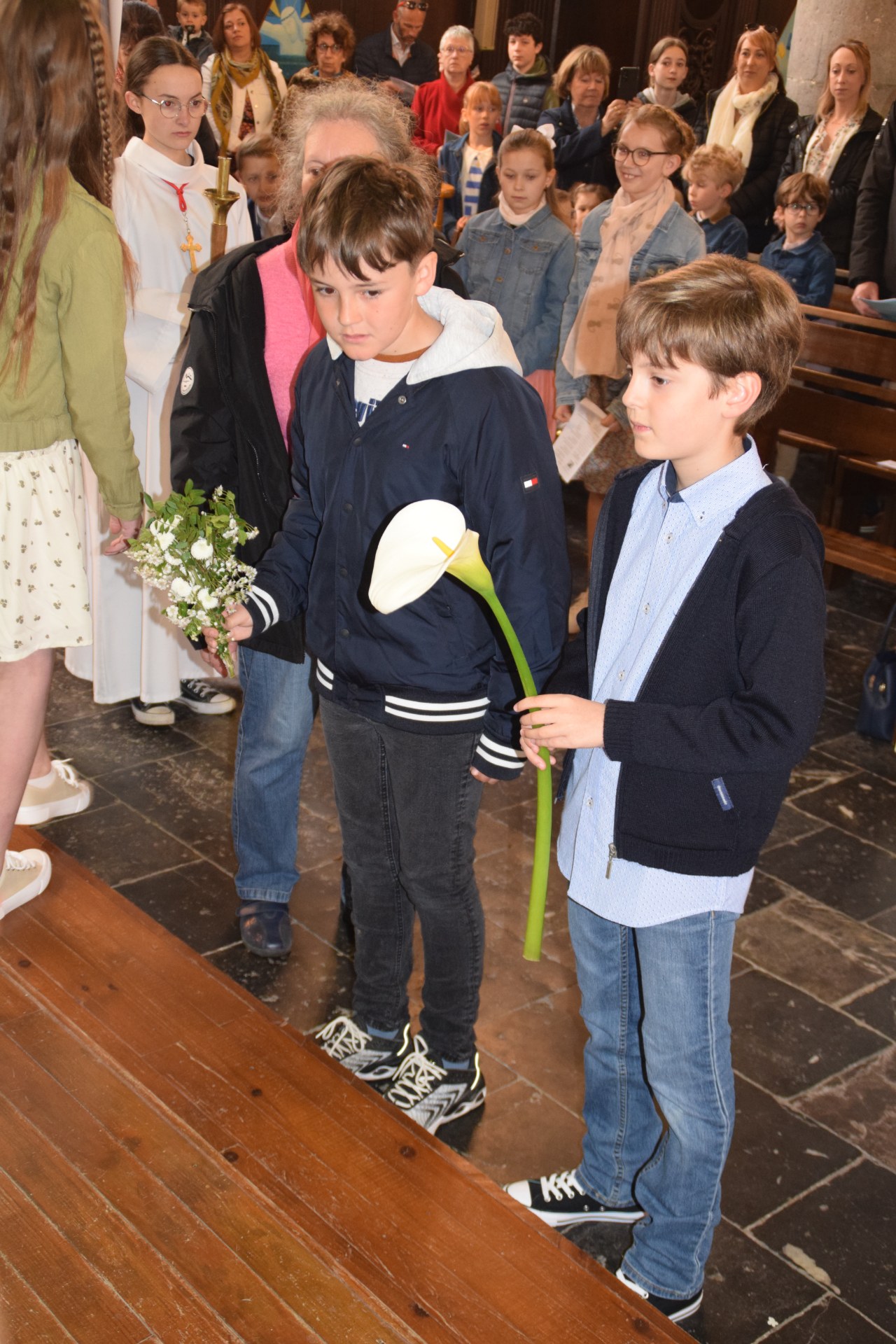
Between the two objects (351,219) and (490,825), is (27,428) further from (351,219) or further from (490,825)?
(490,825)

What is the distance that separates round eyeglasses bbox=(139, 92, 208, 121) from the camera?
350 centimetres

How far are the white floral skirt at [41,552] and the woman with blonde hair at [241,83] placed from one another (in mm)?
4616

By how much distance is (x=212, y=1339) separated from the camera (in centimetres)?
172

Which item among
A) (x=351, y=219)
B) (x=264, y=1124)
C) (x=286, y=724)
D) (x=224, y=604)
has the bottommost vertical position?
(x=264, y=1124)

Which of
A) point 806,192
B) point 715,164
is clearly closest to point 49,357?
Answer: point 715,164

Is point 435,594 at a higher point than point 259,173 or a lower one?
lower

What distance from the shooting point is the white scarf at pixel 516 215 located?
16.7 ft

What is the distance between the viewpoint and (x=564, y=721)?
5.67 feet

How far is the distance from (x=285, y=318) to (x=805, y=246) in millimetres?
4040

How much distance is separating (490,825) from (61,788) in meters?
1.13

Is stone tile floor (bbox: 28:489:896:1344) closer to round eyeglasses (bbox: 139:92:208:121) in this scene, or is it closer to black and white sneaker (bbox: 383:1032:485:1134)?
black and white sneaker (bbox: 383:1032:485:1134)

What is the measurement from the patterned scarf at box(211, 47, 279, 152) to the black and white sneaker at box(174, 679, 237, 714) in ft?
12.6

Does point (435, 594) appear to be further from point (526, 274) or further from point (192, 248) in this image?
point (526, 274)

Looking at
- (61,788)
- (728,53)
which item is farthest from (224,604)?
(728,53)
